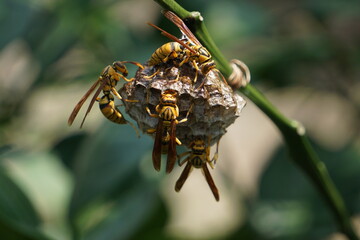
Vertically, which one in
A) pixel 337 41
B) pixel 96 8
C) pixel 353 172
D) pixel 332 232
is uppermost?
pixel 96 8

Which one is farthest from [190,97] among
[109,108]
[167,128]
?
[109,108]

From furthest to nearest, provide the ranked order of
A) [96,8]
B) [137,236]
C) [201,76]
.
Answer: [96,8] < [137,236] < [201,76]

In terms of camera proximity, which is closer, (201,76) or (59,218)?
(201,76)

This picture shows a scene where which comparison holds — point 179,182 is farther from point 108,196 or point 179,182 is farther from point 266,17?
point 266,17

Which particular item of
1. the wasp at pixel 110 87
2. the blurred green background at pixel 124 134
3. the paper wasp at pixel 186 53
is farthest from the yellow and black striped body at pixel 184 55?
the blurred green background at pixel 124 134

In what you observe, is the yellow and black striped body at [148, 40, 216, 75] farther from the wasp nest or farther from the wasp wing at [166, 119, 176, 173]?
the wasp wing at [166, 119, 176, 173]

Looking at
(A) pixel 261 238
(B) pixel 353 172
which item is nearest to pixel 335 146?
(B) pixel 353 172

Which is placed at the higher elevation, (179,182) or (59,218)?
(179,182)
